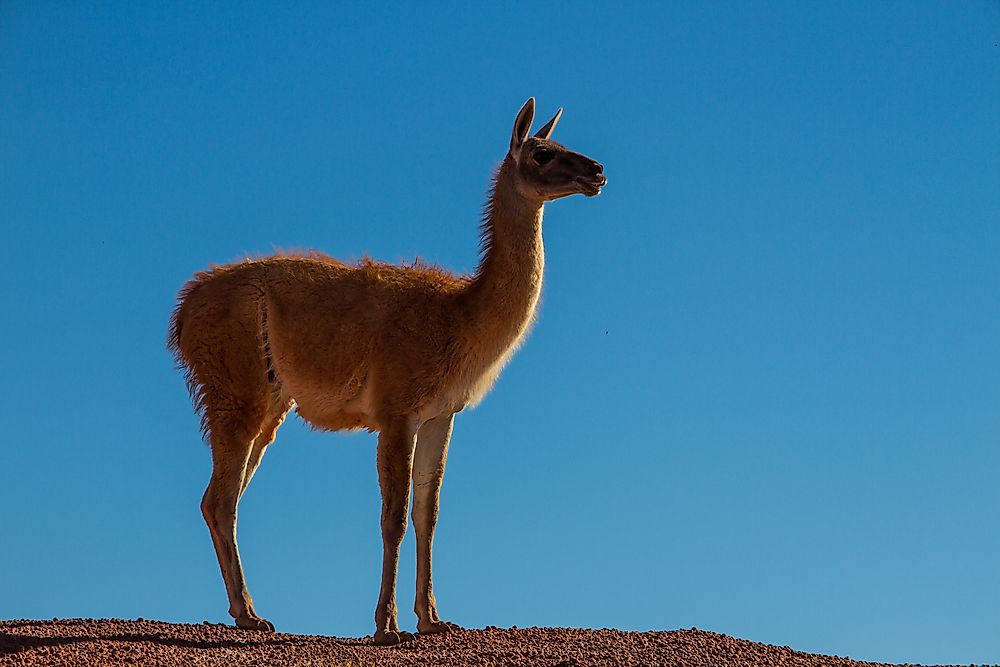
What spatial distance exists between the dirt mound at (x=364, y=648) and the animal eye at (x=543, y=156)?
187 inches

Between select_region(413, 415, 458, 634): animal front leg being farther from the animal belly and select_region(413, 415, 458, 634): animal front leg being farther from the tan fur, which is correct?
the animal belly

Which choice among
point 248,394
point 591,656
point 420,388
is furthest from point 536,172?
point 591,656

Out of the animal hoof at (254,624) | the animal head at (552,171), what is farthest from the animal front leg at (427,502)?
the animal head at (552,171)

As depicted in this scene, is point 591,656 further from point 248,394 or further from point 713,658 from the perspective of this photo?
point 248,394

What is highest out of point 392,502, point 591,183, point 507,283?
point 591,183

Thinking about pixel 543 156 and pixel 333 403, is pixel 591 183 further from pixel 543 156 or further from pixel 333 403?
pixel 333 403

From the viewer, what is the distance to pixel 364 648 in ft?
37.7

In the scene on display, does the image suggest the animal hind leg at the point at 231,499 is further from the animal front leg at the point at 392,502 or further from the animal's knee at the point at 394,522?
the animal's knee at the point at 394,522

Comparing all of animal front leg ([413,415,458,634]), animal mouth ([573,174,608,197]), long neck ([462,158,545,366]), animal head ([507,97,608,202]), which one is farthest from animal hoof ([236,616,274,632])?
animal mouth ([573,174,608,197])

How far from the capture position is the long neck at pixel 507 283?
13109mm

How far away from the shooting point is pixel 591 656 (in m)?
11.0

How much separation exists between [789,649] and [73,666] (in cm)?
638

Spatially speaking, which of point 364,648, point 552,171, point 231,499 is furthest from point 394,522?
point 552,171

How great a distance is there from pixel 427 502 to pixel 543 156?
3767mm
